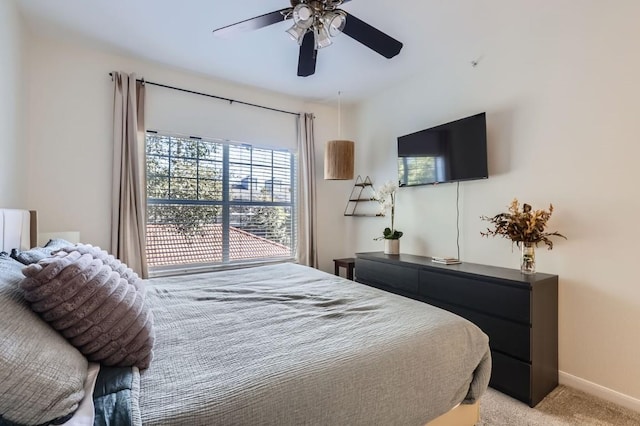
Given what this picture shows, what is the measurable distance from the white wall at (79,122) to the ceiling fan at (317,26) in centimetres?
147

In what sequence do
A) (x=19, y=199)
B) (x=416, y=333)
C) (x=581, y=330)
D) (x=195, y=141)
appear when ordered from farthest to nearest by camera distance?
(x=195, y=141)
(x=19, y=199)
(x=581, y=330)
(x=416, y=333)

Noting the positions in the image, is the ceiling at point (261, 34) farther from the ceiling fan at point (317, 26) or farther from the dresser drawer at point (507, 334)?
the dresser drawer at point (507, 334)

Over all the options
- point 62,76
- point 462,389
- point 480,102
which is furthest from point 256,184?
point 462,389

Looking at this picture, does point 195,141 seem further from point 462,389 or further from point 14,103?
point 462,389

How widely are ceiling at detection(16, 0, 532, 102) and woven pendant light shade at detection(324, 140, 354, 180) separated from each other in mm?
698

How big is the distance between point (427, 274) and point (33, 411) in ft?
7.83

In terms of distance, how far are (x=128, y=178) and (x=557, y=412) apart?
3672 millimetres

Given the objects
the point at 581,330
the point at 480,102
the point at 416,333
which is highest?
the point at 480,102

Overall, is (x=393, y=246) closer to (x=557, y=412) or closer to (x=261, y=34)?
(x=557, y=412)

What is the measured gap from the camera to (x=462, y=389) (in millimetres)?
1375

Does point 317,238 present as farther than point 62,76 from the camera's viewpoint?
Yes

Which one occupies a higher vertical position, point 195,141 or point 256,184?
point 195,141

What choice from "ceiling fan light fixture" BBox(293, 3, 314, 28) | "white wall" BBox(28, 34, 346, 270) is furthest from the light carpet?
"white wall" BBox(28, 34, 346, 270)

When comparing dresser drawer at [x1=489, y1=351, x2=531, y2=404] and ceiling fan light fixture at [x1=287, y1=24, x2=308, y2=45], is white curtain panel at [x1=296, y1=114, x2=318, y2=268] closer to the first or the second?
ceiling fan light fixture at [x1=287, y1=24, x2=308, y2=45]
